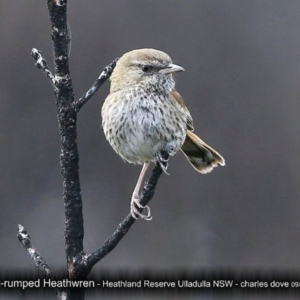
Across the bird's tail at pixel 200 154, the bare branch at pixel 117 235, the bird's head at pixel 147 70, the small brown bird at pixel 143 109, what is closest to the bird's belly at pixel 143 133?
the small brown bird at pixel 143 109

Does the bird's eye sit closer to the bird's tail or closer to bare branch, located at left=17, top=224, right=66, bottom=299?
the bird's tail

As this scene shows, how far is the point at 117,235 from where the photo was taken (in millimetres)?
2217

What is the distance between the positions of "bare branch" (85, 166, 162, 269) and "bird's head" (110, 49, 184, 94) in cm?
97

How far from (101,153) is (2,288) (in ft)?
22.0

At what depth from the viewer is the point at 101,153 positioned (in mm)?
9023

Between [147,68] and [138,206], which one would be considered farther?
[147,68]

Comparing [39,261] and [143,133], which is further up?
[143,133]

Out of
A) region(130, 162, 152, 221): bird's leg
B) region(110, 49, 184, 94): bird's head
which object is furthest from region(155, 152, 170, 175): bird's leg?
region(110, 49, 184, 94): bird's head

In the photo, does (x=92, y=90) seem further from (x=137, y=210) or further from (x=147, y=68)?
(x=147, y=68)

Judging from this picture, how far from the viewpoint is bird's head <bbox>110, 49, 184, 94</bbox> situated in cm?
319

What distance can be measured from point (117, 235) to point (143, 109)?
1112mm

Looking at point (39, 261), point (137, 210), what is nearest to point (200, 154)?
point (137, 210)

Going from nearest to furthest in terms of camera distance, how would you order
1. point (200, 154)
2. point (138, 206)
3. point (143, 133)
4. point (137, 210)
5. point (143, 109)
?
point (138, 206), point (137, 210), point (143, 133), point (143, 109), point (200, 154)

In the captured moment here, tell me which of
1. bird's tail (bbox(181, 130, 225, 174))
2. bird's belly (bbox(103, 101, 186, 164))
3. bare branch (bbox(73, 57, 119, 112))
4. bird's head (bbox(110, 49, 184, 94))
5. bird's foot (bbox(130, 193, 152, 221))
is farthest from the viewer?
bird's tail (bbox(181, 130, 225, 174))
